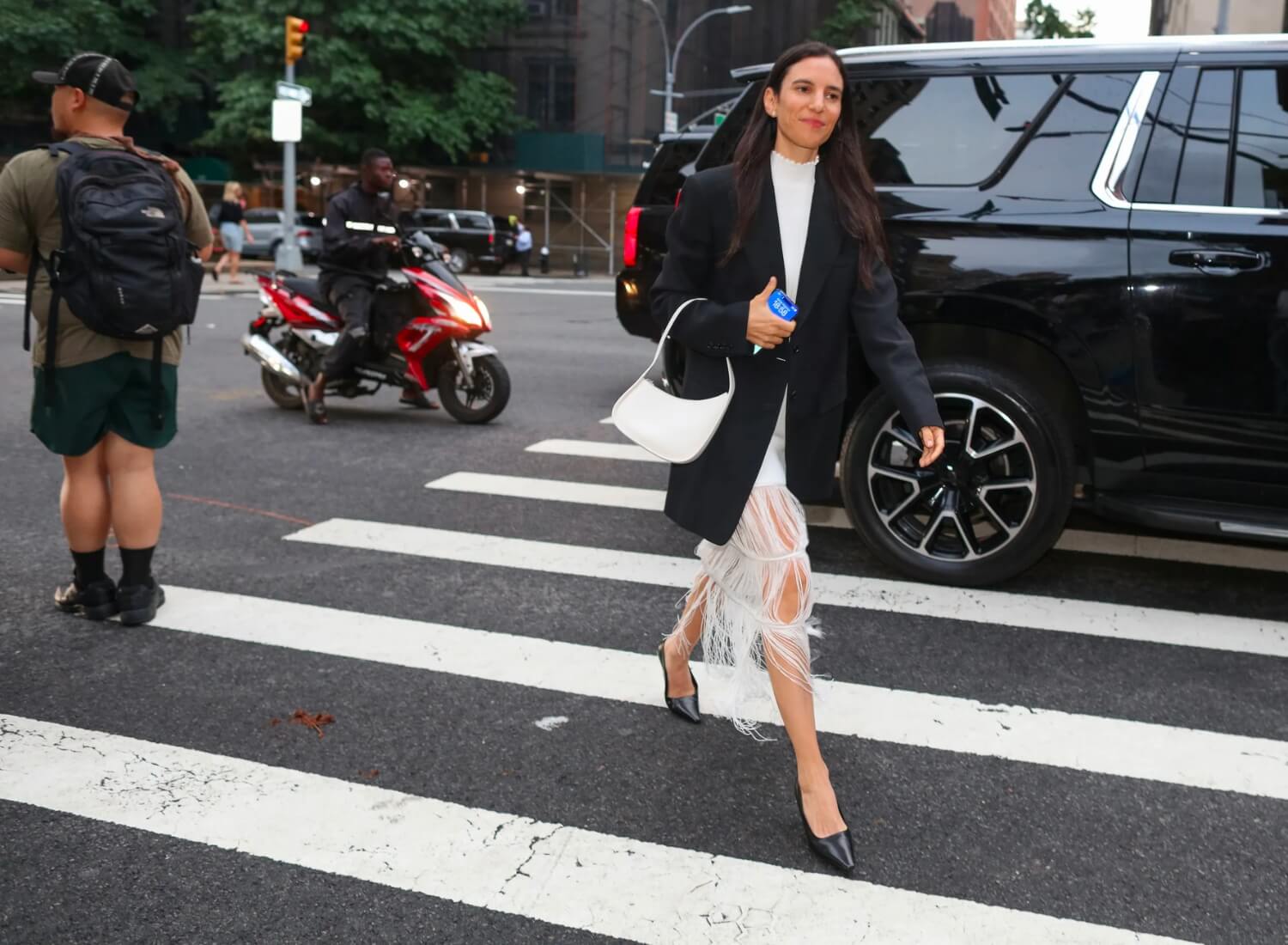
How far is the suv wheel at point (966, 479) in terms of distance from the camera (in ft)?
15.6

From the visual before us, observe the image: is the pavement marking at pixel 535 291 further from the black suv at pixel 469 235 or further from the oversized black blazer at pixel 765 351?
the oversized black blazer at pixel 765 351

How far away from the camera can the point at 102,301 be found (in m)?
4.21

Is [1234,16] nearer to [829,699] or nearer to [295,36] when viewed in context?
[295,36]

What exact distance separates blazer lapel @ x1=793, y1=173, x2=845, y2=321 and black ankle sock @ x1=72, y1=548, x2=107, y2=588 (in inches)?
111

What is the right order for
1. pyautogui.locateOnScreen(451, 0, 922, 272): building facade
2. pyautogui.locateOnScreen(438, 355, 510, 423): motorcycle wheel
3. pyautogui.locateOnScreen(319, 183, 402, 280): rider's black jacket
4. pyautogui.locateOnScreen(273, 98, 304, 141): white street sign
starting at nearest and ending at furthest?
pyautogui.locateOnScreen(319, 183, 402, 280): rider's black jacket, pyautogui.locateOnScreen(438, 355, 510, 423): motorcycle wheel, pyautogui.locateOnScreen(273, 98, 304, 141): white street sign, pyautogui.locateOnScreen(451, 0, 922, 272): building facade

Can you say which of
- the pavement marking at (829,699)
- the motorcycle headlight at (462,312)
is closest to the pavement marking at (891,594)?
the pavement marking at (829,699)

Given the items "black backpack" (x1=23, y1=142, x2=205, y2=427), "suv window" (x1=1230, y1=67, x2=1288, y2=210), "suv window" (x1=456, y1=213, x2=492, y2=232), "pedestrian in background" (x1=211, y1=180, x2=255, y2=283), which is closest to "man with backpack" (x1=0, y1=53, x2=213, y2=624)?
"black backpack" (x1=23, y1=142, x2=205, y2=427)

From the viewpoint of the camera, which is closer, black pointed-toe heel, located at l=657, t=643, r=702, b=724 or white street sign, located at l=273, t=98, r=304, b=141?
black pointed-toe heel, located at l=657, t=643, r=702, b=724

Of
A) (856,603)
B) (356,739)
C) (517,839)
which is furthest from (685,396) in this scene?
(856,603)

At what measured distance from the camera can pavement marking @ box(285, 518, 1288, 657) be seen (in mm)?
4629

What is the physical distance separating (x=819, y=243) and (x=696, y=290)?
31cm

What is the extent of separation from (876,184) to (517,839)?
3.10m

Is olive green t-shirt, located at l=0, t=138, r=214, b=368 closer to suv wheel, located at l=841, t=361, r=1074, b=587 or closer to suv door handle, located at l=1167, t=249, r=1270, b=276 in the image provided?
suv wheel, located at l=841, t=361, r=1074, b=587

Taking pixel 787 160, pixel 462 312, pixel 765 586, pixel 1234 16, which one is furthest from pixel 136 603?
pixel 1234 16
